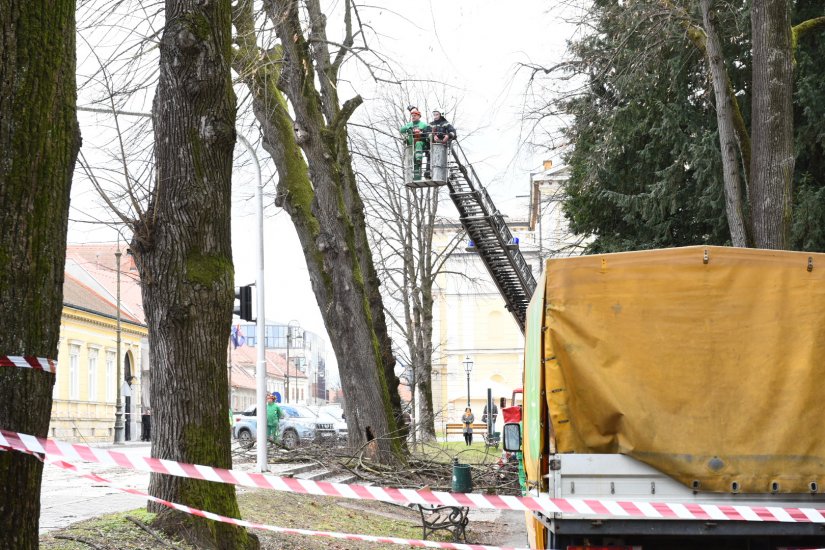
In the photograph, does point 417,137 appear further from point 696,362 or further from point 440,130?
point 696,362

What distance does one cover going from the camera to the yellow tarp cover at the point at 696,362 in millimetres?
7352

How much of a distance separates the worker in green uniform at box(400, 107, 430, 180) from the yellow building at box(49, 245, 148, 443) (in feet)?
86.5

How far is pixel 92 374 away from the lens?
58375 millimetres

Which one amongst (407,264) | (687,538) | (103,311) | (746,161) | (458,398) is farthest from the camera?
(458,398)

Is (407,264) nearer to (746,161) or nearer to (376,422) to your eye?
(376,422)

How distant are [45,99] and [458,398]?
7884 centimetres

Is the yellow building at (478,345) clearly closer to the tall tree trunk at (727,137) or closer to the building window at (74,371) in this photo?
the building window at (74,371)

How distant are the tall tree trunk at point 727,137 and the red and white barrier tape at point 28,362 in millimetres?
13394

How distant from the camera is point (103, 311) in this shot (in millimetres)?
61688

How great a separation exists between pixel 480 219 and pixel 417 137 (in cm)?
410

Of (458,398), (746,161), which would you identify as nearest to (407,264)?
(746,161)

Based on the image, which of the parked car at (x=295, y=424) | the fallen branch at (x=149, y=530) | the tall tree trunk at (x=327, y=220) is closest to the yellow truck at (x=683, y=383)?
the fallen branch at (x=149, y=530)

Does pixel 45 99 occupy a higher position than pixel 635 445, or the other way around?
pixel 45 99

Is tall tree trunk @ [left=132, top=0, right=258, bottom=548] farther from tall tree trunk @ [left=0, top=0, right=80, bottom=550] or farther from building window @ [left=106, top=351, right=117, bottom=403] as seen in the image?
building window @ [left=106, top=351, right=117, bottom=403]
